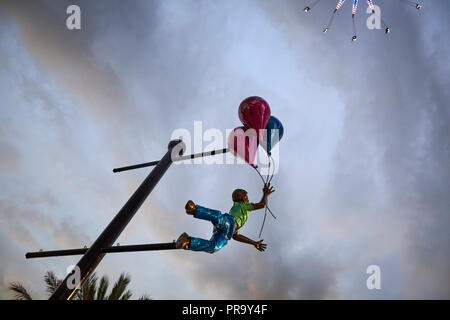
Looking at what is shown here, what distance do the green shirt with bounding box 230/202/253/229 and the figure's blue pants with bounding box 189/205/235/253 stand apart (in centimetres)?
32

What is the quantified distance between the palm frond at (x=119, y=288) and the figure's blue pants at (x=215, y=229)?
22.2 ft

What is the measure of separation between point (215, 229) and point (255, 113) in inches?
85.3

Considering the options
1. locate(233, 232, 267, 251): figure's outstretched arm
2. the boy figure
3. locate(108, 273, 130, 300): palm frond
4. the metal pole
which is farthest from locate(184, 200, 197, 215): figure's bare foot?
locate(108, 273, 130, 300): palm frond

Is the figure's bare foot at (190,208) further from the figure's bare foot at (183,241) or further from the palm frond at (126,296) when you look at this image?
the palm frond at (126,296)

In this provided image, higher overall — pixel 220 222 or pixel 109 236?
pixel 220 222

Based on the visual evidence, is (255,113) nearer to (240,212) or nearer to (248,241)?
(240,212)

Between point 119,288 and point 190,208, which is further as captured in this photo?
point 119,288

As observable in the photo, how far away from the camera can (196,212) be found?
286 cm

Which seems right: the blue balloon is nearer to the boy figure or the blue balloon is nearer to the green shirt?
the boy figure

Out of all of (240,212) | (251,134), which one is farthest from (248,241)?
(251,134)

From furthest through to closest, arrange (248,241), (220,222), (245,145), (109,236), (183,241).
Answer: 1. (245,145)
2. (248,241)
3. (220,222)
4. (183,241)
5. (109,236)

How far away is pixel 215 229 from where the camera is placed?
312 cm
